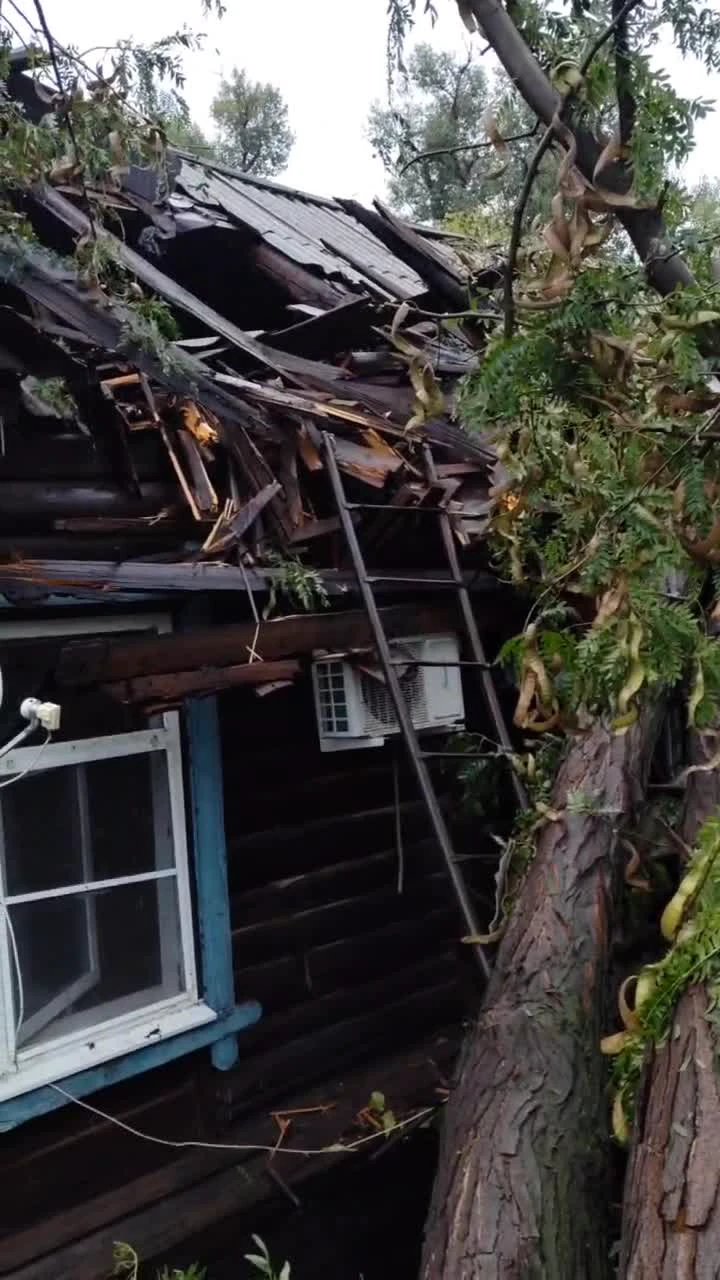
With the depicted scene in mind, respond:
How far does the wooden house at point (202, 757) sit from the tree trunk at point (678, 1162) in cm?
128

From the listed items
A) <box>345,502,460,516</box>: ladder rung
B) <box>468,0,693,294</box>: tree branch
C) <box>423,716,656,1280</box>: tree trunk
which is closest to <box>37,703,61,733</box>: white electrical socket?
<box>345,502,460,516</box>: ladder rung

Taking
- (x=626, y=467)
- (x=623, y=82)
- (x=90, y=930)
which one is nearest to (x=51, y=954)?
(x=90, y=930)

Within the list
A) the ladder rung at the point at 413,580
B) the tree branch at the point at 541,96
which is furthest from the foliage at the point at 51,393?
the tree branch at the point at 541,96

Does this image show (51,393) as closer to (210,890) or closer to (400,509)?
(400,509)

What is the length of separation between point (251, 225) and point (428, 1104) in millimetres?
3800

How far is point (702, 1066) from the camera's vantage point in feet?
7.11

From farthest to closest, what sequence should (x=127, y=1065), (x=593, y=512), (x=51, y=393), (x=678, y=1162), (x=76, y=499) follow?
(x=127, y=1065) → (x=76, y=499) → (x=51, y=393) → (x=593, y=512) → (x=678, y=1162)

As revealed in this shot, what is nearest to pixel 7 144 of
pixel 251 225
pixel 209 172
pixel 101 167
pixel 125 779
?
pixel 101 167

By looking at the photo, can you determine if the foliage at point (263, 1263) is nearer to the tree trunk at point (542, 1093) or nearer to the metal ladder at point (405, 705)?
the tree trunk at point (542, 1093)

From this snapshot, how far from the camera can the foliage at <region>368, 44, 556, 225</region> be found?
2537mm

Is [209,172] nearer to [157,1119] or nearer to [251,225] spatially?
[251,225]

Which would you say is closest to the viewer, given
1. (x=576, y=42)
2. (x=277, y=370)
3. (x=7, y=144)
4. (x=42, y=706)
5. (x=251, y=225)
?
(x=576, y=42)

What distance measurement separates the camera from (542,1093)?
8.83 ft

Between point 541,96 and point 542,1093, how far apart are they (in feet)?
7.28
